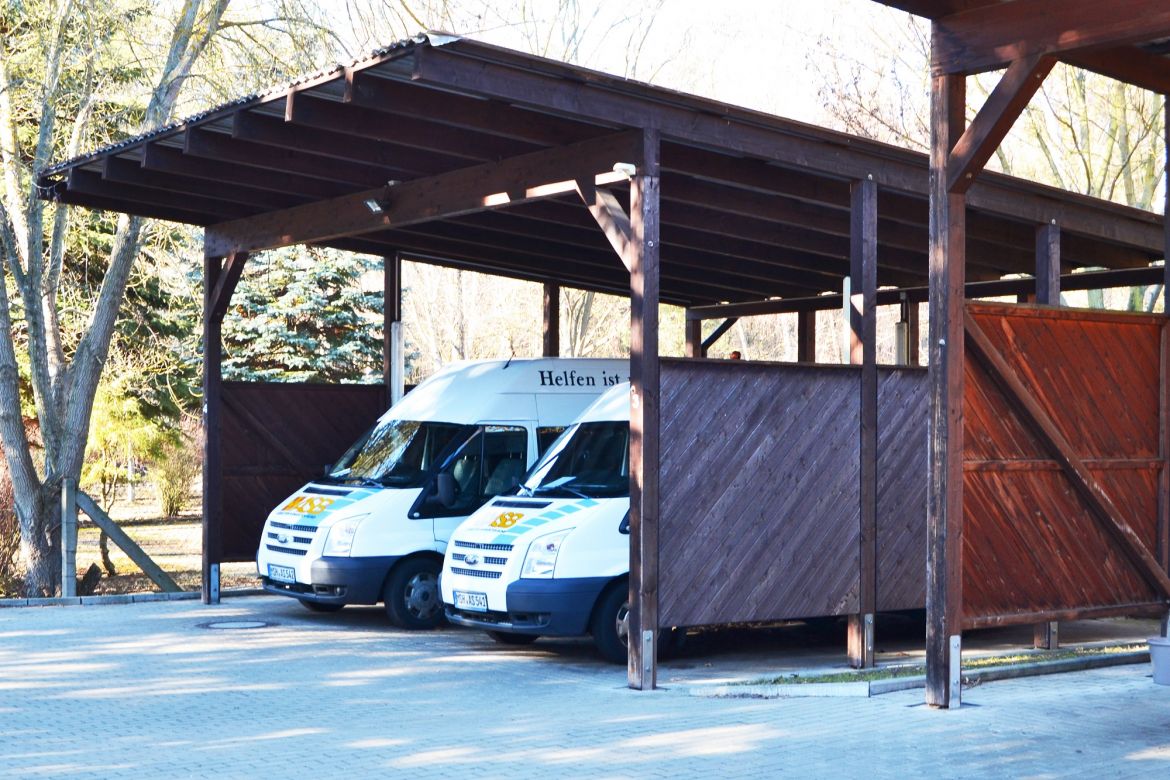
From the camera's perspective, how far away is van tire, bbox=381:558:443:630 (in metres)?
13.4

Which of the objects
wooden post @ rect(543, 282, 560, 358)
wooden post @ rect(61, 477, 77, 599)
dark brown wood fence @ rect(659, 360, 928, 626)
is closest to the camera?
dark brown wood fence @ rect(659, 360, 928, 626)

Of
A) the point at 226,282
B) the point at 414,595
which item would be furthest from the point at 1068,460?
the point at 226,282

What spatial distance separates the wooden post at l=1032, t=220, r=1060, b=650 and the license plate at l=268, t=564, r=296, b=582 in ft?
23.3

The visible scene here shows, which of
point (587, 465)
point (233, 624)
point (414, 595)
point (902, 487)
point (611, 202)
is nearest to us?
point (611, 202)

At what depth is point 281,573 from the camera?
13547 millimetres

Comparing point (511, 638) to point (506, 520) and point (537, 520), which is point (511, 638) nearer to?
point (506, 520)

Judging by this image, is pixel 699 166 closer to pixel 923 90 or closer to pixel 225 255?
pixel 225 255

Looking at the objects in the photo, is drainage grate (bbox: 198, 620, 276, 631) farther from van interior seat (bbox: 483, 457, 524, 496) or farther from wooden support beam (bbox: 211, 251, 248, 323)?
wooden support beam (bbox: 211, 251, 248, 323)

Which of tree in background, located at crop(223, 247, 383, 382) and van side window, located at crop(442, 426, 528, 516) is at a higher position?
tree in background, located at crop(223, 247, 383, 382)

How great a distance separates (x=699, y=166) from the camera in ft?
37.9

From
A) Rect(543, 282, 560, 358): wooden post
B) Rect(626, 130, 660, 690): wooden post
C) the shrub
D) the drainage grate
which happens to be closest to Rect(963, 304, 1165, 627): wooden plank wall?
Rect(626, 130, 660, 690): wooden post

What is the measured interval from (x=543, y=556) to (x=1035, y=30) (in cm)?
549

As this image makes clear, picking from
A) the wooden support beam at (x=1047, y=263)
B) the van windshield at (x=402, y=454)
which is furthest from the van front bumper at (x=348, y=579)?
the wooden support beam at (x=1047, y=263)

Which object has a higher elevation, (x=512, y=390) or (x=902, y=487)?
(x=512, y=390)
